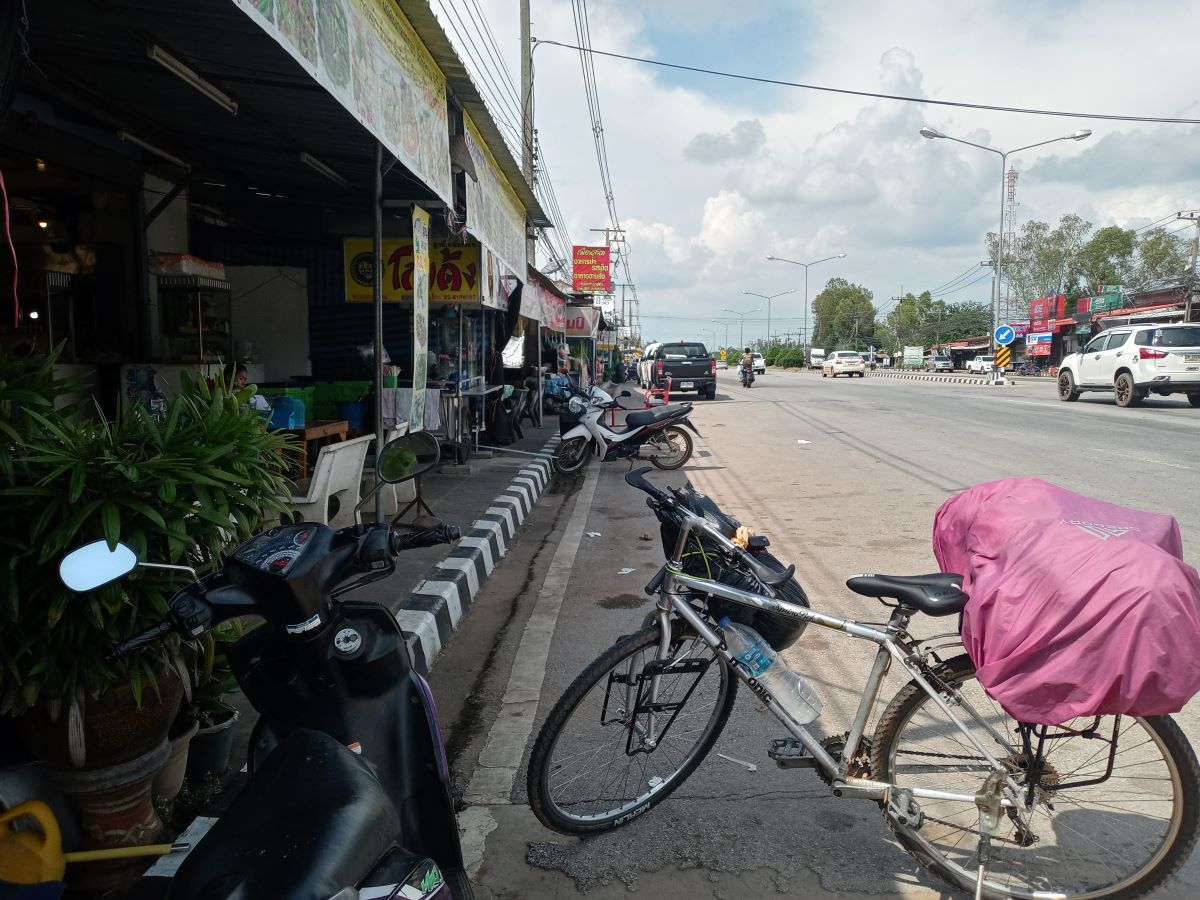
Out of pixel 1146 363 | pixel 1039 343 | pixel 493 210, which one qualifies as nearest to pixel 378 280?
pixel 493 210

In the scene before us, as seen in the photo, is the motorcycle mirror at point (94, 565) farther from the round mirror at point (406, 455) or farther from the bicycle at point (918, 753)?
the bicycle at point (918, 753)

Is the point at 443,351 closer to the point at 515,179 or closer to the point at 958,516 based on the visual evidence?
the point at 515,179

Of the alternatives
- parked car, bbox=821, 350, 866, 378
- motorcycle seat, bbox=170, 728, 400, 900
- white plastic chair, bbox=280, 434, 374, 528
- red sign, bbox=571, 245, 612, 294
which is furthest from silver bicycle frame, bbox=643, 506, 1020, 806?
parked car, bbox=821, 350, 866, 378

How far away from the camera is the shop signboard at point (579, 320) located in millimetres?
25422

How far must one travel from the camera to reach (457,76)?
6.18 metres

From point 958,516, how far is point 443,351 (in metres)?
9.01

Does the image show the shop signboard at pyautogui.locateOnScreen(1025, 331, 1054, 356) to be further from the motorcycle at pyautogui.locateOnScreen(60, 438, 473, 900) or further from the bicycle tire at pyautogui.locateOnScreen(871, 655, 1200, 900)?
the motorcycle at pyautogui.locateOnScreen(60, 438, 473, 900)

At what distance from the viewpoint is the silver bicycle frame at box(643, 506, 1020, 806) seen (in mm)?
2301

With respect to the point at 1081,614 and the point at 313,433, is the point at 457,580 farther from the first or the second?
the point at 1081,614

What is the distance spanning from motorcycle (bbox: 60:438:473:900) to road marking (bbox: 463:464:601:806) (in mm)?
1015

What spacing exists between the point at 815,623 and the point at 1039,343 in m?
60.7

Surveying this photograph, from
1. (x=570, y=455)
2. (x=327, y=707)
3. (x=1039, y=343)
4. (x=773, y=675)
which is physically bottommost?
(x=570, y=455)

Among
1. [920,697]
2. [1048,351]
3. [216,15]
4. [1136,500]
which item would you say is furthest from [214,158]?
[1048,351]

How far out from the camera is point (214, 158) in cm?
698
